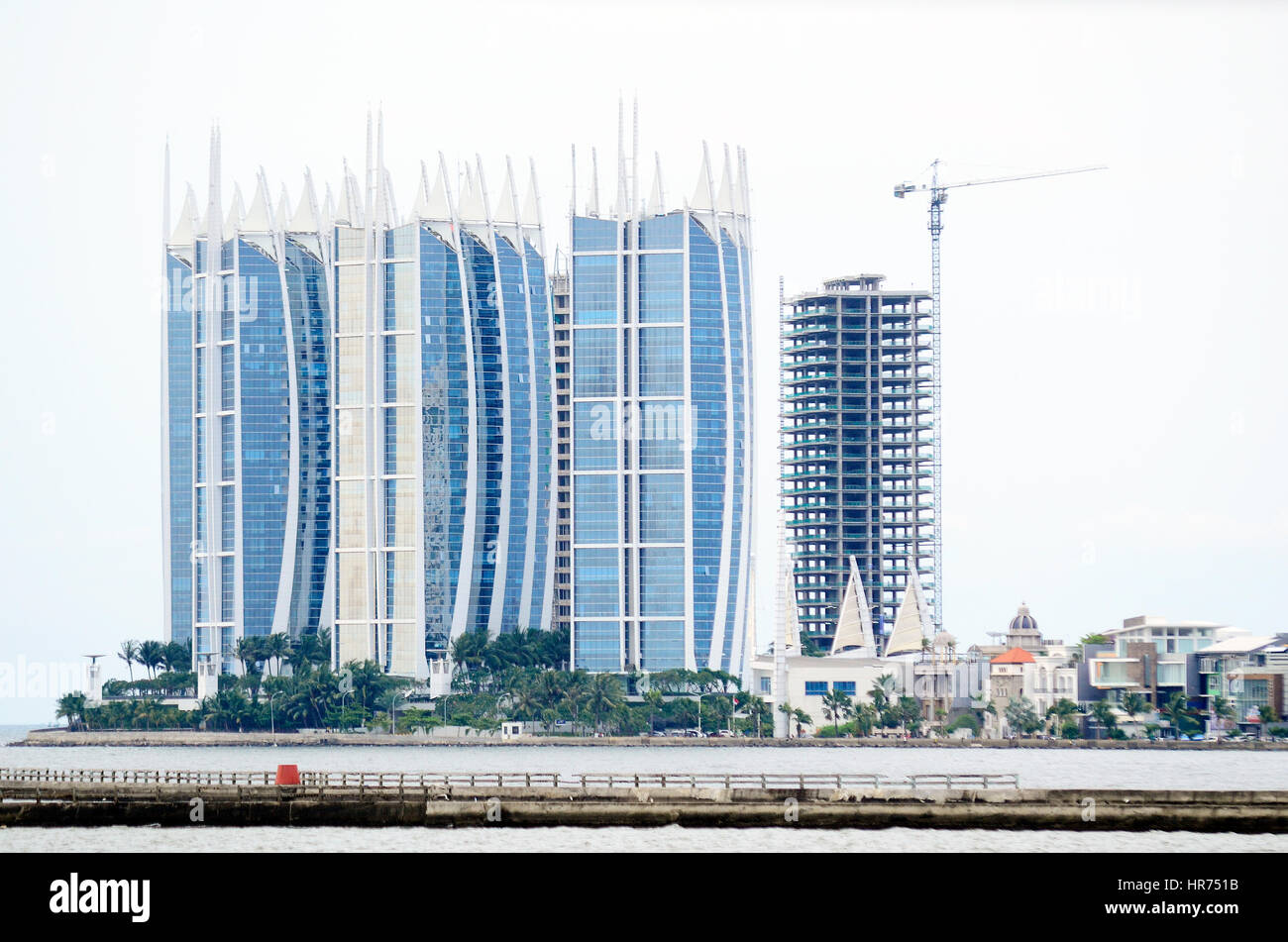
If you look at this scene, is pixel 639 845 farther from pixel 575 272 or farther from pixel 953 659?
pixel 575 272

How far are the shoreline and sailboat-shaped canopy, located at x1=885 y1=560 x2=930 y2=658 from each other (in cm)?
3683

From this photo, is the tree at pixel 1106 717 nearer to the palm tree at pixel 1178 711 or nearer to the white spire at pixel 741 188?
the palm tree at pixel 1178 711

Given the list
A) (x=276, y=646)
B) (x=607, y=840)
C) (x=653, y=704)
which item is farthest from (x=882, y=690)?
(x=607, y=840)

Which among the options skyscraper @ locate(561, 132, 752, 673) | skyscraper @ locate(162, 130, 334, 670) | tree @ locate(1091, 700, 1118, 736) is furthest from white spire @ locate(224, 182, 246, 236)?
tree @ locate(1091, 700, 1118, 736)

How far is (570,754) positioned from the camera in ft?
421

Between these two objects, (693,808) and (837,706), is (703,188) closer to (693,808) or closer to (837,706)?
(837,706)

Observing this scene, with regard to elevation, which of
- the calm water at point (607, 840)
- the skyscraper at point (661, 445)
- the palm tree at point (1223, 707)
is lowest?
the palm tree at point (1223, 707)

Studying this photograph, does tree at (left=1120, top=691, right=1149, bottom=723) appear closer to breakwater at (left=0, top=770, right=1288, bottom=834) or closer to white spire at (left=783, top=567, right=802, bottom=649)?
white spire at (left=783, top=567, right=802, bottom=649)

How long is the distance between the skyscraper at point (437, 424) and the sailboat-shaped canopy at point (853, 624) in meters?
32.2

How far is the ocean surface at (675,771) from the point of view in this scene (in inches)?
2160

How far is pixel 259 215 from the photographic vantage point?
167m

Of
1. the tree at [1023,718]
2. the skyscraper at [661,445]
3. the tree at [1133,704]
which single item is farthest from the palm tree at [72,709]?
the tree at [1133,704]

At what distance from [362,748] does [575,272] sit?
44.0m

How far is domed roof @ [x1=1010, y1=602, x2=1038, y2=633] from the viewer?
151875 millimetres
